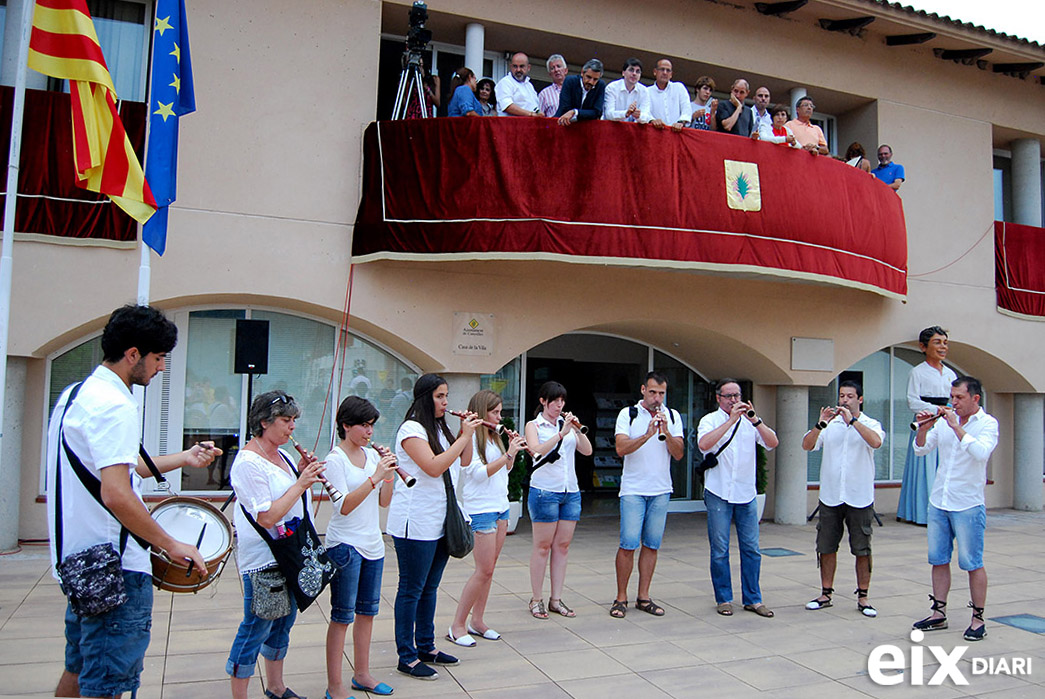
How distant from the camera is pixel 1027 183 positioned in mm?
13945

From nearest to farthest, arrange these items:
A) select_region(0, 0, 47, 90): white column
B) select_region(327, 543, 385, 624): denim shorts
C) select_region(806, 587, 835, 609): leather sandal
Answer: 1. select_region(327, 543, 385, 624): denim shorts
2. select_region(806, 587, 835, 609): leather sandal
3. select_region(0, 0, 47, 90): white column

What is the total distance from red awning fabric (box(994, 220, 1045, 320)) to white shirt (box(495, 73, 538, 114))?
8.38 meters

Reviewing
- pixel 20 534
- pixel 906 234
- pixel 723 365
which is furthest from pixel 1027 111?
pixel 20 534

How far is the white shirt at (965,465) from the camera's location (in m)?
5.97

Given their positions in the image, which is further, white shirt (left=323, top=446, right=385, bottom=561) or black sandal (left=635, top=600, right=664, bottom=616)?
black sandal (left=635, top=600, right=664, bottom=616)

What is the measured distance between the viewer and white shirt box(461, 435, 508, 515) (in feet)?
18.0

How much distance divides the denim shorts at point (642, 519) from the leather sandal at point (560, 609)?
68cm

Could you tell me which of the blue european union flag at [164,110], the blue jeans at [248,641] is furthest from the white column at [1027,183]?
the blue jeans at [248,641]

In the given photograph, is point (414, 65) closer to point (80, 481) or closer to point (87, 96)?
point (87, 96)

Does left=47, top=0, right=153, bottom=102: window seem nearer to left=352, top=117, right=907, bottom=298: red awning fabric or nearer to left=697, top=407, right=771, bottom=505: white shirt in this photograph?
left=352, top=117, right=907, bottom=298: red awning fabric

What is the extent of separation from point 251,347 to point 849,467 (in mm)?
5868

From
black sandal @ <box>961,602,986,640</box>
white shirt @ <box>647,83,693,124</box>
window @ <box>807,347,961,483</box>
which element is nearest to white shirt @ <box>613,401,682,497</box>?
black sandal @ <box>961,602,986,640</box>

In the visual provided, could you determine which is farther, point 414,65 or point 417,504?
point 414,65

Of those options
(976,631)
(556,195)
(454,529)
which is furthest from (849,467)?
(556,195)
